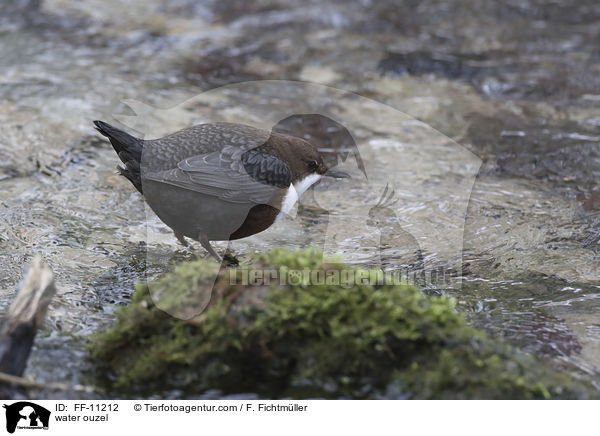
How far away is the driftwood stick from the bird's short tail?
104cm

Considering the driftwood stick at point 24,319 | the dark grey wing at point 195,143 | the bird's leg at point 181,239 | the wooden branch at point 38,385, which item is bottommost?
the bird's leg at point 181,239

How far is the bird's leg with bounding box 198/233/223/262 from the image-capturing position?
3781mm

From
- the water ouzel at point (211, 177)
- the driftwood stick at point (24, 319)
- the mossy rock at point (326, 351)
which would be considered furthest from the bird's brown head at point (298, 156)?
the driftwood stick at point (24, 319)

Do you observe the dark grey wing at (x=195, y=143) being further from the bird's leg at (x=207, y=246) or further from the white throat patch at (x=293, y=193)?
the bird's leg at (x=207, y=246)

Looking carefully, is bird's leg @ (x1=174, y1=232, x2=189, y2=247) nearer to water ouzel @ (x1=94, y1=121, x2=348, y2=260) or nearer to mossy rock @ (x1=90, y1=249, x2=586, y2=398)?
water ouzel @ (x1=94, y1=121, x2=348, y2=260)

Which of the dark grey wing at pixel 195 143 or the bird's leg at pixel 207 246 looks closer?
the dark grey wing at pixel 195 143

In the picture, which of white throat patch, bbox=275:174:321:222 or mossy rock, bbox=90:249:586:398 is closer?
mossy rock, bbox=90:249:586:398

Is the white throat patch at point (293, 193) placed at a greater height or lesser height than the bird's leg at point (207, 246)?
greater

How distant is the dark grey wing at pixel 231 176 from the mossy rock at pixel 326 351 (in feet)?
3.24

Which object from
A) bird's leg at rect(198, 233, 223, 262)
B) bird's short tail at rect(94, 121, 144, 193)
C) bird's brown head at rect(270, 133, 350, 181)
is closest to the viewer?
bird's short tail at rect(94, 121, 144, 193)

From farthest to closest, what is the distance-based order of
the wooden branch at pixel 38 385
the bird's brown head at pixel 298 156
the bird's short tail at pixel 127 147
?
the bird's brown head at pixel 298 156
the bird's short tail at pixel 127 147
the wooden branch at pixel 38 385

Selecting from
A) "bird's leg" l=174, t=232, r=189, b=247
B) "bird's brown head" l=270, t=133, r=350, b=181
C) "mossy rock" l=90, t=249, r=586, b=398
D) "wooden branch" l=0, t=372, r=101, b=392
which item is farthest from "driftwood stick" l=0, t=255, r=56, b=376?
"bird's brown head" l=270, t=133, r=350, b=181

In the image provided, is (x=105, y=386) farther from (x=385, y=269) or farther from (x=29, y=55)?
(x=29, y=55)

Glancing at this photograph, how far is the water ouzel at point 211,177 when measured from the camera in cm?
359
